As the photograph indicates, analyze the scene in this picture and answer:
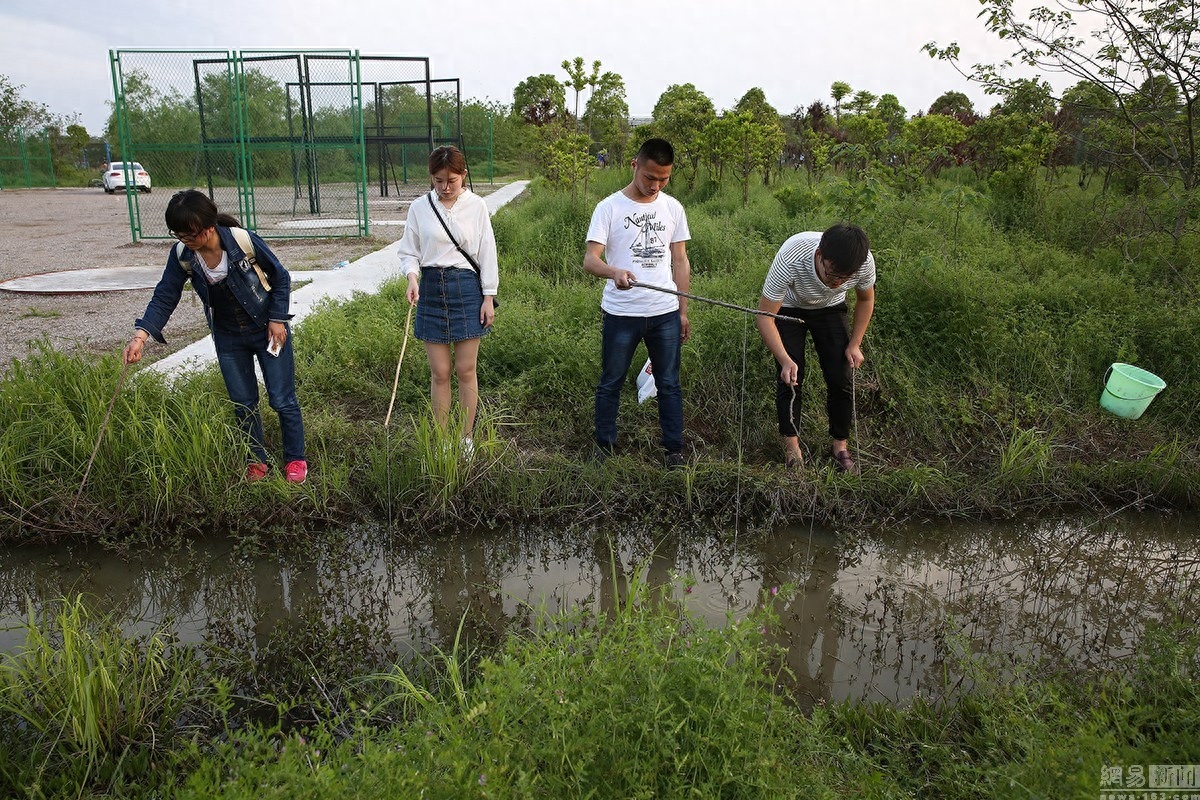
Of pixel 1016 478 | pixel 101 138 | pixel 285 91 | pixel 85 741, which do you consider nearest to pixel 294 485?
pixel 85 741

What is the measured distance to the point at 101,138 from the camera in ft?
122

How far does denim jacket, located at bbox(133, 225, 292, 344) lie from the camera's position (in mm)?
3695

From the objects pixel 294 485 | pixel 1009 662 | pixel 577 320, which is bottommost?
pixel 1009 662

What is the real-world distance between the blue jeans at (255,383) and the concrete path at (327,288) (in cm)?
109

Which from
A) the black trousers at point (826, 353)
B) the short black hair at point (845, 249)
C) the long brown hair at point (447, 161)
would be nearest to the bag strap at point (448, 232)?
the long brown hair at point (447, 161)

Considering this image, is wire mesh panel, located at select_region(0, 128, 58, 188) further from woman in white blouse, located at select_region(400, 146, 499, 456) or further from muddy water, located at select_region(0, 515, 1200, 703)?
muddy water, located at select_region(0, 515, 1200, 703)

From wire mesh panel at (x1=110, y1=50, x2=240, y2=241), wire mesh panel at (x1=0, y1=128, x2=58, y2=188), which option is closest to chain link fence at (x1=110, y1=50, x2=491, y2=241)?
wire mesh panel at (x1=110, y1=50, x2=240, y2=241)

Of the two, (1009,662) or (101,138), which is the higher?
(101,138)

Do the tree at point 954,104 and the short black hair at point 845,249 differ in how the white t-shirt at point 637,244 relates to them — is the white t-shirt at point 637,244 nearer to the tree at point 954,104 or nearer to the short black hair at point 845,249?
the short black hair at point 845,249

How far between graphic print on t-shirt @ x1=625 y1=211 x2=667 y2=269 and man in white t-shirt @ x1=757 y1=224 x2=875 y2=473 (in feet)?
1.90

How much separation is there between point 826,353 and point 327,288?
537cm

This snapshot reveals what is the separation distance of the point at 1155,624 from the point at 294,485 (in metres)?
3.70

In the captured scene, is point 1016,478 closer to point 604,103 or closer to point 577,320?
point 577,320

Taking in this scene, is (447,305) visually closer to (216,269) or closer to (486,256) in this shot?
(486,256)
